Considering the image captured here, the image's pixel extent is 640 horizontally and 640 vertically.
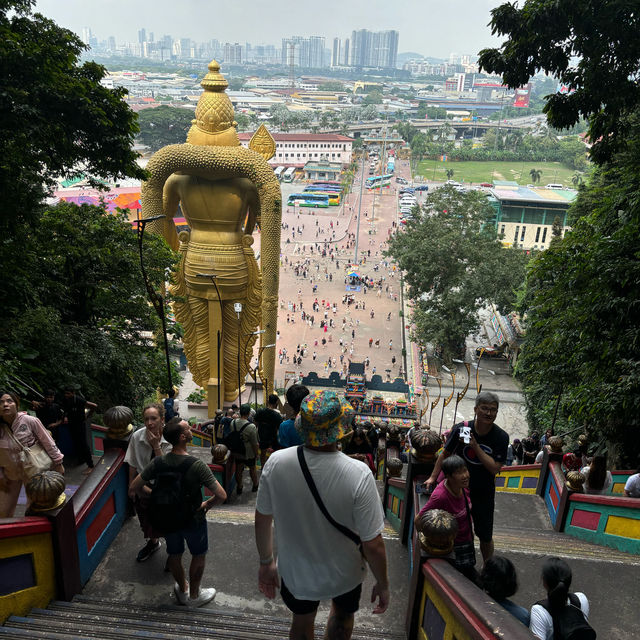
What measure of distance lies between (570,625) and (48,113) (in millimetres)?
6681

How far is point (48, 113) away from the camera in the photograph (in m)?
6.84

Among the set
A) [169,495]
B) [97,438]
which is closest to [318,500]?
[169,495]

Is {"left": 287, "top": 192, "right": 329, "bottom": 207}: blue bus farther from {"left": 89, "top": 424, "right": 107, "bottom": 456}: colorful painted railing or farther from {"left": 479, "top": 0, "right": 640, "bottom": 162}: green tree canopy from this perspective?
{"left": 89, "top": 424, "right": 107, "bottom": 456}: colorful painted railing

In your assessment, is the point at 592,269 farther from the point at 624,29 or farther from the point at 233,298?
the point at 233,298

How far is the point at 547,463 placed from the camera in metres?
6.18

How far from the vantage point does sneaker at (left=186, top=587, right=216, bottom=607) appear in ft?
13.1

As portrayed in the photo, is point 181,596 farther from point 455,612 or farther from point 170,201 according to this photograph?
point 170,201

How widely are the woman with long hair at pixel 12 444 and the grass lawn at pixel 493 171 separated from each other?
7683 centimetres

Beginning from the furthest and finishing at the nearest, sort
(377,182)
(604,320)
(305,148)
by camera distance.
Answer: (305,148) < (377,182) < (604,320)

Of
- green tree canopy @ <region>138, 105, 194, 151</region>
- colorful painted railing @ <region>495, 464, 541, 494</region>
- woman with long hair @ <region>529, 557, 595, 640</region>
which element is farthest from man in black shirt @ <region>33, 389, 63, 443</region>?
green tree canopy @ <region>138, 105, 194, 151</region>

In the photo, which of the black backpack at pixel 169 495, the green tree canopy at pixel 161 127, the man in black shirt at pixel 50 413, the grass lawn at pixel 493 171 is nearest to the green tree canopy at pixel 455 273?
the man in black shirt at pixel 50 413

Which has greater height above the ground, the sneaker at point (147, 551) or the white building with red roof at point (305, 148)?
the white building with red roof at point (305, 148)

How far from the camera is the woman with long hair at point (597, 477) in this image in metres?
5.30

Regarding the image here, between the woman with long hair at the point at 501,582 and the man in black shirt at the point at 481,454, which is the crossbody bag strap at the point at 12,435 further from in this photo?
the woman with long hair at the point at 501,582
